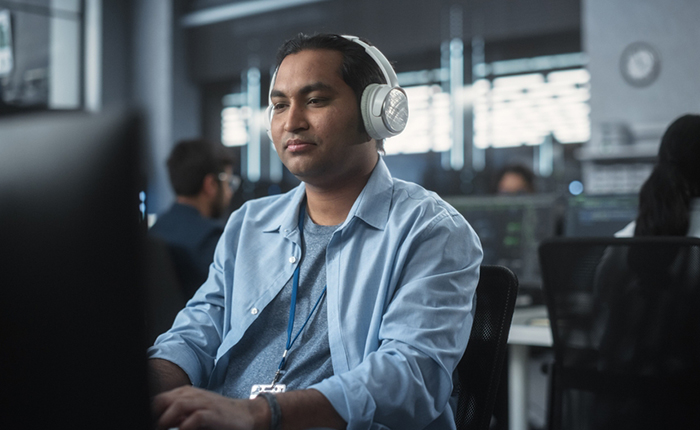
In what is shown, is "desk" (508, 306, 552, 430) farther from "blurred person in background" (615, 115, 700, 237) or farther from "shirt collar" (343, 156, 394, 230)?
"shirt collar" (343, 156, 394, 230)

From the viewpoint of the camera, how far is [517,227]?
2496 millimetres

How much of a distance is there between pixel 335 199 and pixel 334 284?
19 cm

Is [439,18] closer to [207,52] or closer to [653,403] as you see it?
[207,52]

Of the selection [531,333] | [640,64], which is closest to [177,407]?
[531,333]

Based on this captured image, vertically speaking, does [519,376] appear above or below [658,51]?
below

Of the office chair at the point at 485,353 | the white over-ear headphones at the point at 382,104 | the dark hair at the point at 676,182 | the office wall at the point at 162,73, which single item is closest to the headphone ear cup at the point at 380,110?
the white over-ear headphones at the point at 382,104

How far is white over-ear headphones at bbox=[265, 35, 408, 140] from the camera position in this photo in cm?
122

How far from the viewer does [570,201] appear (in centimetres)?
246

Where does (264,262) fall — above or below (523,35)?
below

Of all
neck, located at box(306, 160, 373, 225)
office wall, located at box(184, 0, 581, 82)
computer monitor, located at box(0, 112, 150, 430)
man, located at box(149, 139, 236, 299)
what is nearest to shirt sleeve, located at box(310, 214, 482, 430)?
neck, located at box(306, 160, 373, 225)

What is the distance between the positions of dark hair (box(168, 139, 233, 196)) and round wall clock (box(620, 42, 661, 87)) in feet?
11.1

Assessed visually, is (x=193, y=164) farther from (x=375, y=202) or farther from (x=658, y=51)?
(x=658, y=51)

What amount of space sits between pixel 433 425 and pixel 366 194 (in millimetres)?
422

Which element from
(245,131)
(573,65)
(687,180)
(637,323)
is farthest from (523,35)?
(637,323)
